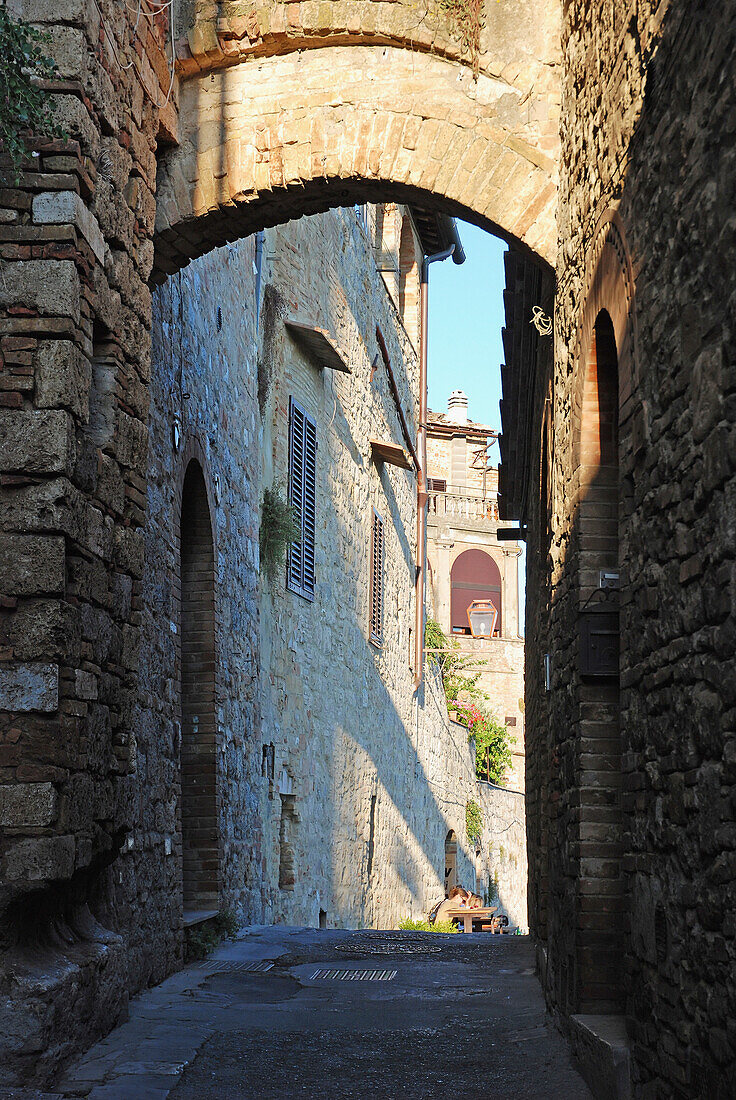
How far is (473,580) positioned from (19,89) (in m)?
37.6

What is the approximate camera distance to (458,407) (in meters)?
43.7

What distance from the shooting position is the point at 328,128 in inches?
243

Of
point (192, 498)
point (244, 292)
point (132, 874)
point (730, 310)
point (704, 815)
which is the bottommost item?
point (132, 874)

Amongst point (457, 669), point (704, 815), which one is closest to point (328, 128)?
point (704, 815)

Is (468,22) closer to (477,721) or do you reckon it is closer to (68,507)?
(68,507)

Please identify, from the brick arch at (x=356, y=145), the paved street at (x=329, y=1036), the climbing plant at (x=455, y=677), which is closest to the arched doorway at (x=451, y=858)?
the climbing plant at (x=455, y=677)

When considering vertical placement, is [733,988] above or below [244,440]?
below

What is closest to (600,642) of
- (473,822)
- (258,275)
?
(258,275)

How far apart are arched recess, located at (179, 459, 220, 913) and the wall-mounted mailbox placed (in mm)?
4106

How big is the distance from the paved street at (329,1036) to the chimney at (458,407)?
118 feet

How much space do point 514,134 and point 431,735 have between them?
602 inches

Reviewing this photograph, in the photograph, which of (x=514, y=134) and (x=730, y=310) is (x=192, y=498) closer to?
(x=514, y=134)

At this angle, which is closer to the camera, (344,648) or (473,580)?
(344,648)

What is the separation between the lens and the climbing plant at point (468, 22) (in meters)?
6.05
